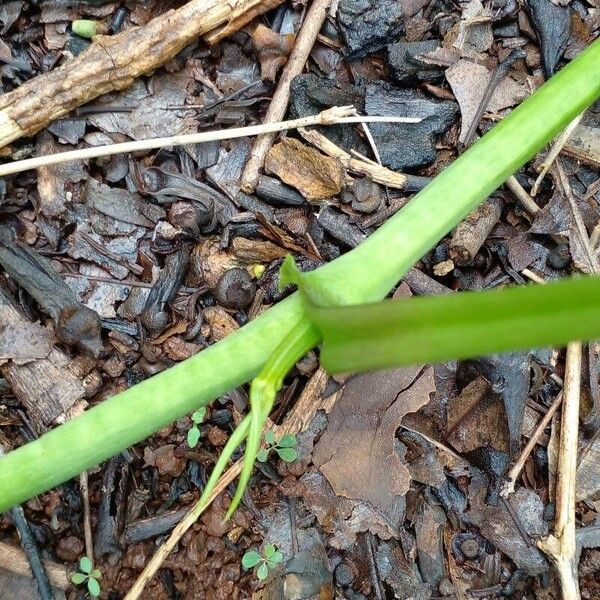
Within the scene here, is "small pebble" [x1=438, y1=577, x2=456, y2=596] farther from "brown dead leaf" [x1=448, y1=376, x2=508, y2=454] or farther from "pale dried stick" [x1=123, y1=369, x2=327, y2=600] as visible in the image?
"pale dried stick" [x1=123, y1=369, x2=327, y2=600]

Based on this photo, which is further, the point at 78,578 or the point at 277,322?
the point at 78,578

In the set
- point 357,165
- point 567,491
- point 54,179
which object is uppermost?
point 54,179

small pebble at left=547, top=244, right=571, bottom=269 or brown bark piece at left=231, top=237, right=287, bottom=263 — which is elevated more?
brown bark piece at left=231, top=237, right=287, bottom=263

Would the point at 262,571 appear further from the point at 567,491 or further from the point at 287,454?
the point at 567,491

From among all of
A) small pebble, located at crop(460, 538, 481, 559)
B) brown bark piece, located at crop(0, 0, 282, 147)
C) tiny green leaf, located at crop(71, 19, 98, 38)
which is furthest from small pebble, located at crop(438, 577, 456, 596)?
tiny green leaf, located at crop(71, 19, 98, 38)

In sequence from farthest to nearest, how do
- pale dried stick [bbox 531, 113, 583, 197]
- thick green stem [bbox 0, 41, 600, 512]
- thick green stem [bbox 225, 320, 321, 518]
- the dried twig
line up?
pale dried stick [bbox 531, 113, 583, 197], the dried twig, thick green stem [bbox 0, 41, 600, 512], thick green stem [bbox 225, 320, 321, 518]

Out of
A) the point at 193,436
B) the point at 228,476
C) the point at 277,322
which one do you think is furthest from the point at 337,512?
the point at 277,322

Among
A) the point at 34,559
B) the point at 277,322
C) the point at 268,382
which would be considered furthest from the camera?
the point at 34,559
